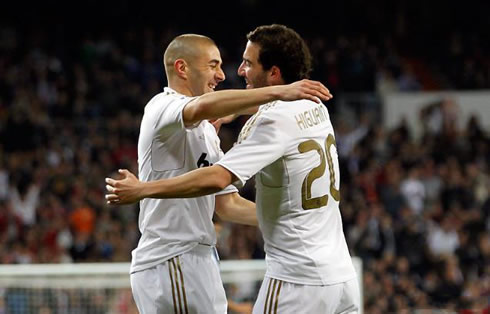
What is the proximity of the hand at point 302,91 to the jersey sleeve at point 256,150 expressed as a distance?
16 centimetres

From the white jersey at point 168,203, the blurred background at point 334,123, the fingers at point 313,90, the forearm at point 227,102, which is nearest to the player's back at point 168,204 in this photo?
the white jersey at point 168,203

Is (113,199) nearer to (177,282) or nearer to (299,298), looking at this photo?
(177,282)

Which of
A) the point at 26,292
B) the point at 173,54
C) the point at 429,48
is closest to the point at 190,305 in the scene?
the point at 173,54

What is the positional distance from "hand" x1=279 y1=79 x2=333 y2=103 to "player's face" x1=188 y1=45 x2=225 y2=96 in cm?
64

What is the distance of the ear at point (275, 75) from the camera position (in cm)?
421

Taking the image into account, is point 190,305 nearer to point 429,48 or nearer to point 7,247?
point 7,247

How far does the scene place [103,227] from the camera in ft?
40.0

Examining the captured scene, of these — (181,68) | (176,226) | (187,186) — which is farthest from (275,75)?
(176,226)

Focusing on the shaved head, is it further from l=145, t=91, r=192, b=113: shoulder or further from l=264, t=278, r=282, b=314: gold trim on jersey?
l=264, t=278, r=282, b=314: gold trim on jersey

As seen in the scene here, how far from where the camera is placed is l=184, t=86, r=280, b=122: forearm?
3.94 m

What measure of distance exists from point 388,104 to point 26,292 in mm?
10316

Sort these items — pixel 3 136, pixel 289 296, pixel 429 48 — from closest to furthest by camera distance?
1. pixel 289 296
2. pixel 3 136
3. pixel 429 48

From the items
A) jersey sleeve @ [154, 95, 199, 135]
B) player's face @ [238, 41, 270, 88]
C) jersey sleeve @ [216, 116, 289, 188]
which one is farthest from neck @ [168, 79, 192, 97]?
jersey sleeve @ [216, 116, 289, 188]

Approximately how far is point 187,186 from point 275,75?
665 mm
